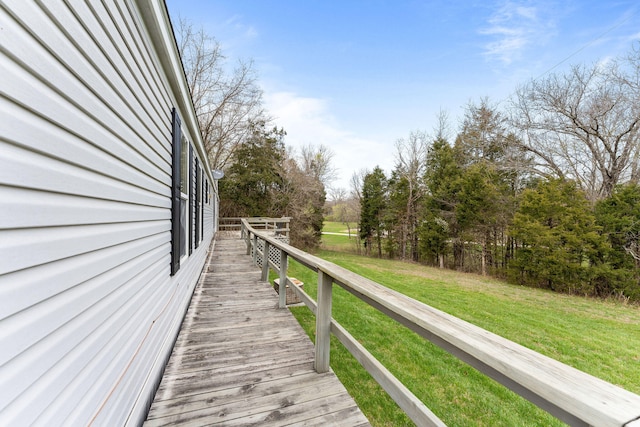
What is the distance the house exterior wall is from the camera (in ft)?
2.40

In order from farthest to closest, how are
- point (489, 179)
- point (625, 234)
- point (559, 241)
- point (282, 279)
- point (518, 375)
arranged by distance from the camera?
point (489, 179)
point (559, 241)
point (625, 234)
point (282, 279)
point (518, 375)

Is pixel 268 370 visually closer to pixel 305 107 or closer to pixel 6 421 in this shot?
pixel 6 421

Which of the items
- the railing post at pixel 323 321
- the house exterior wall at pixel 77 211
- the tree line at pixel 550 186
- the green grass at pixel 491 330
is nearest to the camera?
the house exterior wall at pixel 77 211

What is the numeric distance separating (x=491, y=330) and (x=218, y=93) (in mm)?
18824

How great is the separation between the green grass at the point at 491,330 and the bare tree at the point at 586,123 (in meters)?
5.65

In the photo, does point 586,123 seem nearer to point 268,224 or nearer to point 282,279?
point 282,279

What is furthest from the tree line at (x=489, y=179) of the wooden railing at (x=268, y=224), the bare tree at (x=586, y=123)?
the wooden railing at (x=268, y=224)

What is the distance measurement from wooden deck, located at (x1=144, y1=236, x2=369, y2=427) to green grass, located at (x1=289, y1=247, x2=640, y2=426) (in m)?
1.16

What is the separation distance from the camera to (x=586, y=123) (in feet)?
34.9

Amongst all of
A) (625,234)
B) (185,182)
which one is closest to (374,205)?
(625,234)

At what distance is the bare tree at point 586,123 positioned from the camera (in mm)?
9930

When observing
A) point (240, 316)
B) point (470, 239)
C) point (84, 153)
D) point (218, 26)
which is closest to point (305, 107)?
point (218, 26)

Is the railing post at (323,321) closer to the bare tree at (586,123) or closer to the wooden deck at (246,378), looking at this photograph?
the wooden deck at (246,378)

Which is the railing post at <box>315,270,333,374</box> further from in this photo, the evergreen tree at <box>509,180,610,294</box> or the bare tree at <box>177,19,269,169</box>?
the bare tree at <box>177,19,269,169</box>
